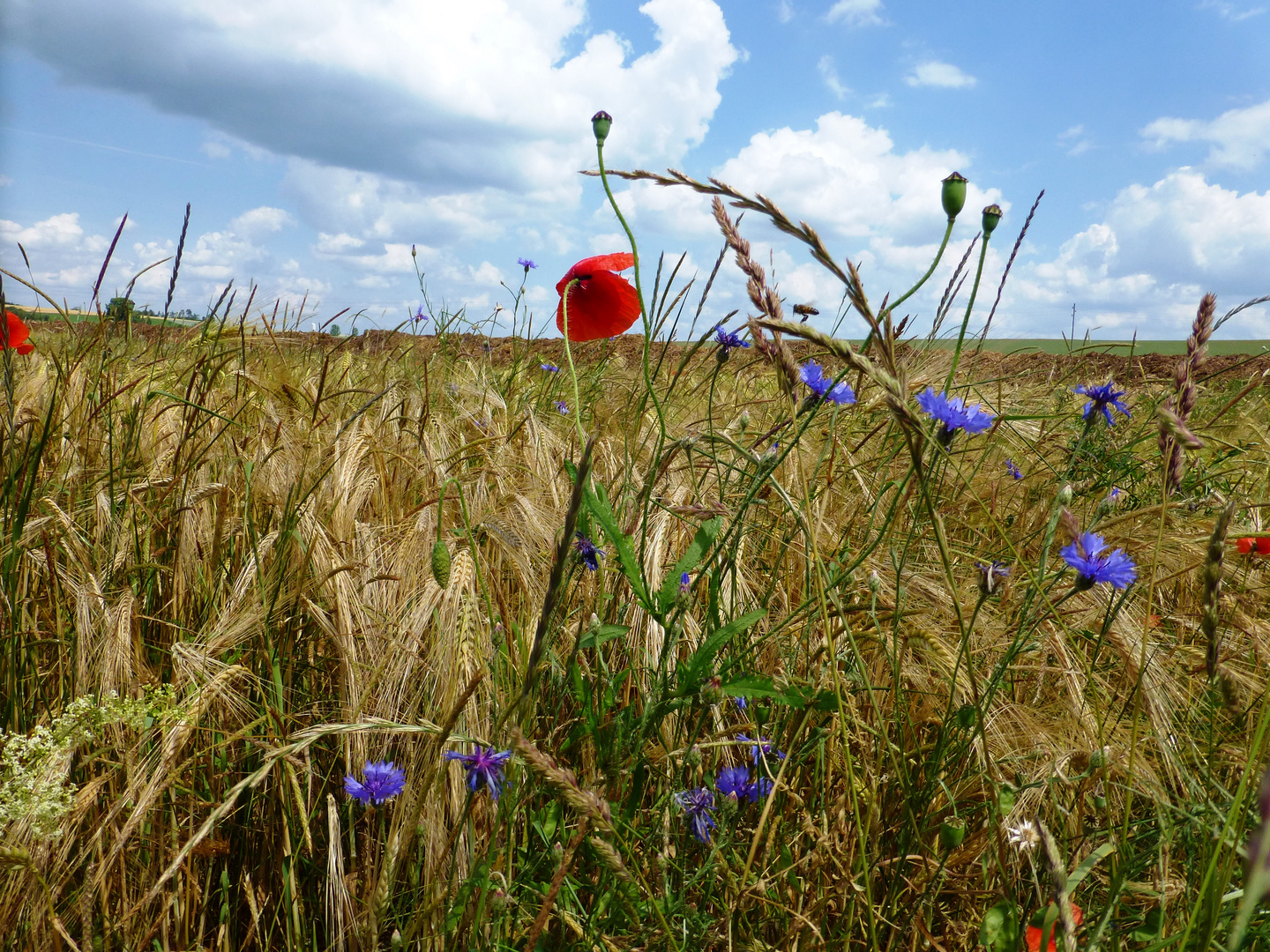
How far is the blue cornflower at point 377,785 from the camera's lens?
97cm

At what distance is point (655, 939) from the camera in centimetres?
85

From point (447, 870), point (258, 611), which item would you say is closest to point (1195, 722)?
point (447, 870)

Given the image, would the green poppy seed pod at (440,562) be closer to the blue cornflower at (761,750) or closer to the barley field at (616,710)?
the barley field at (616,710)

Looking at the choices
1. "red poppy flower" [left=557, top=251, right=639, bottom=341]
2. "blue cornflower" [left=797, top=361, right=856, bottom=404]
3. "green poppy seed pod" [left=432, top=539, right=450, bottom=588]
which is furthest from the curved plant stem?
"blue cornflower" [left=797, top=361, right=856, bottom=404]

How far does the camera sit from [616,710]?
1.31 metres

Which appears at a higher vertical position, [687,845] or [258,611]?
[258,611]

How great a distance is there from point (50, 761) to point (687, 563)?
79cm

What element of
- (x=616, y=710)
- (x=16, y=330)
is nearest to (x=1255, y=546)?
(x=616, y=710)

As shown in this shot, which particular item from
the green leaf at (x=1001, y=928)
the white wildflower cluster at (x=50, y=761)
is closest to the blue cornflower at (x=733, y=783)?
the green leaf at (x=1001, y=928)

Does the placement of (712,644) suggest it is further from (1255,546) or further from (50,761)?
(1255,546)

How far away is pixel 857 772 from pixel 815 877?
7.0 inches

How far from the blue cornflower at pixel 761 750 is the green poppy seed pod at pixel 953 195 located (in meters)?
0.70

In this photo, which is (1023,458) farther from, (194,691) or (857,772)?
(194,691)

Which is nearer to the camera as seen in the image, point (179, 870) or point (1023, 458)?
point (179, 870)
